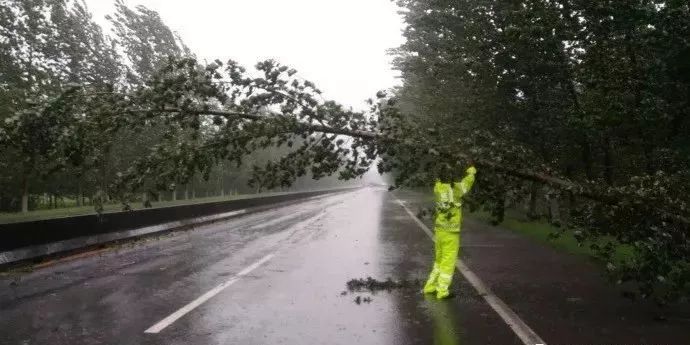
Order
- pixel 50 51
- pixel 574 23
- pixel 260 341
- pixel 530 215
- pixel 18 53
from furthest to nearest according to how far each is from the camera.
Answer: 1. pixel 50 51
2. pixel 18 53
3. pixel 574 23
4. pixel 530 215
5. pixel 260 341

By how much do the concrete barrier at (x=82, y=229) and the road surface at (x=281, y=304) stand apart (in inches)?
24.5

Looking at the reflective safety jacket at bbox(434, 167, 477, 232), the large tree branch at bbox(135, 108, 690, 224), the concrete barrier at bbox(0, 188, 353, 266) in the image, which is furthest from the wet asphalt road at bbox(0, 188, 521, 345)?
the large tree branch at bbox(135, 108, 690, 224)

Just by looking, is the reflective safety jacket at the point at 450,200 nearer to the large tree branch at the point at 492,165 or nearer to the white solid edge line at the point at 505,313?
the large tree branch at the point at 492,165

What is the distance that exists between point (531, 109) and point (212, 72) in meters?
10.9

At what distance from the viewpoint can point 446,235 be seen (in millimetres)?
7582

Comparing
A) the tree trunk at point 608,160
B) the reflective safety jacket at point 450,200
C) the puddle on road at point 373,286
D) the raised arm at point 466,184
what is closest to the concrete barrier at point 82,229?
the puddle on road at point 373,286

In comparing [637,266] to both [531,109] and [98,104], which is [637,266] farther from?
[531,109]

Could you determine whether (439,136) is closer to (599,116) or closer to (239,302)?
(239,302)

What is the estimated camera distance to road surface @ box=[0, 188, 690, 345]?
5.62m

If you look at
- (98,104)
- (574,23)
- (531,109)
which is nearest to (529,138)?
(531,109)

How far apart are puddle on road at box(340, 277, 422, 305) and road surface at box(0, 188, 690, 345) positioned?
0.07m

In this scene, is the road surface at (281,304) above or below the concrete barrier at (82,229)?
below

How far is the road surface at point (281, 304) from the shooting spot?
5621 mm

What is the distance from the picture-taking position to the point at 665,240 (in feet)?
20.7
